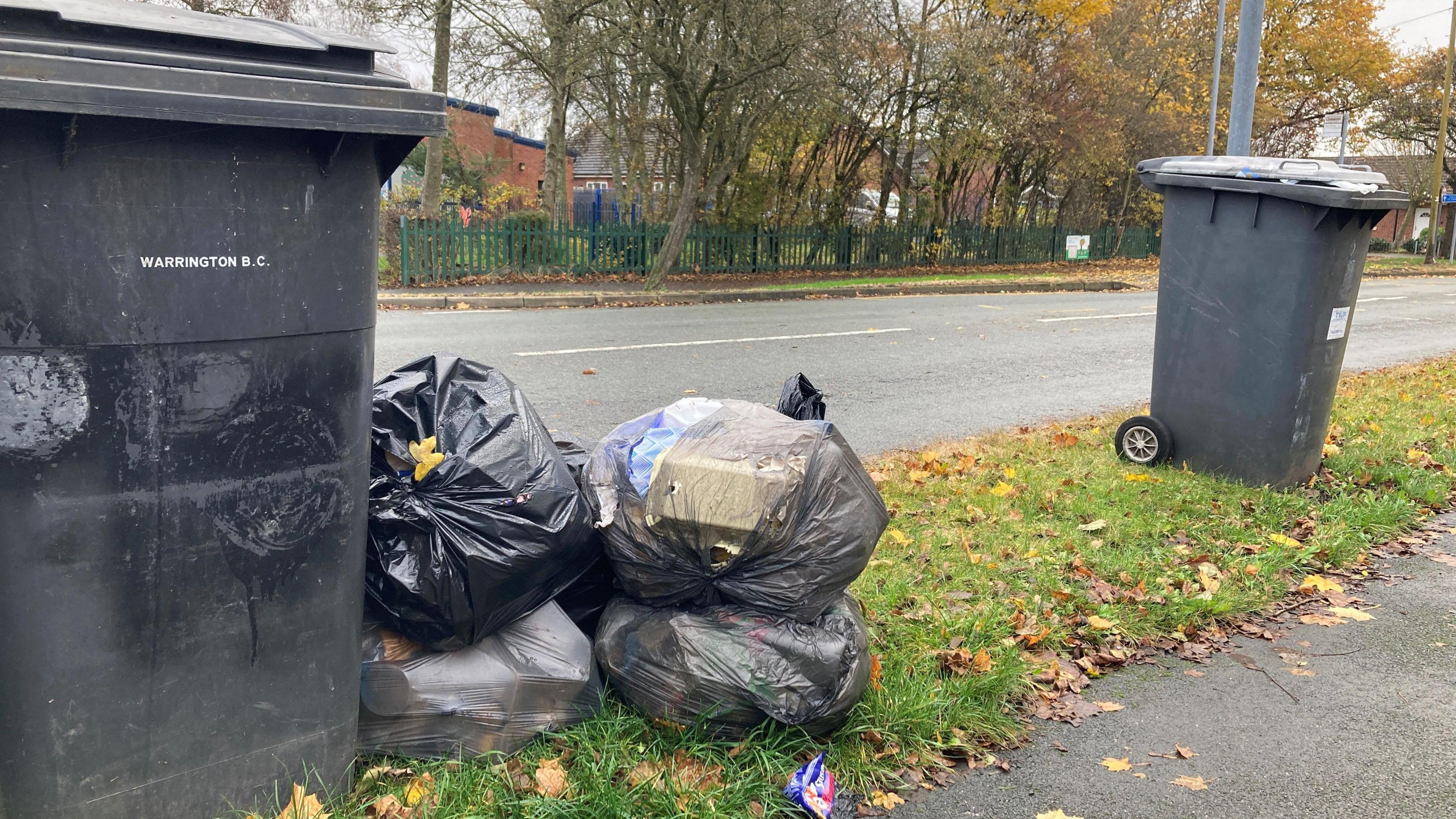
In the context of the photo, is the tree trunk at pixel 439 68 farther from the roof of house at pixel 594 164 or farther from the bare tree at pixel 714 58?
the roof of house at pixel 594 164

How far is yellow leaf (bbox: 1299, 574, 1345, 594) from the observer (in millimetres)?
3852

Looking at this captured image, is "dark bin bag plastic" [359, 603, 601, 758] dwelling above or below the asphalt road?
below

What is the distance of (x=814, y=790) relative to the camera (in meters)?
2.36

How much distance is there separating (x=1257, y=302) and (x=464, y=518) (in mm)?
3862

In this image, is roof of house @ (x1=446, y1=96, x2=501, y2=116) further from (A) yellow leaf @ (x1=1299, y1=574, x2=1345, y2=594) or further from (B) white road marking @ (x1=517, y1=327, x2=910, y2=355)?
(A) yellow leaf @ (x1=1299, y1=574, x2=1345, y2=594)

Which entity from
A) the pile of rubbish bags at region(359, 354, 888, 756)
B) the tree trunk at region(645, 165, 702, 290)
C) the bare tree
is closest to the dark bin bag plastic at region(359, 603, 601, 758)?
the pile of rubbish bags at region(359, 354, 888, 756)

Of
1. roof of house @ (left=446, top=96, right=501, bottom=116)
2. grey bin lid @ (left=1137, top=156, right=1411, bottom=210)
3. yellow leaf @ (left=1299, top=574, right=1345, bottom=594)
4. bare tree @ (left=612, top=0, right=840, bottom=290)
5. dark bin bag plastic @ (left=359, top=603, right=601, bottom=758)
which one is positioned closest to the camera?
dark bin bag plastic @ (left=359, top=603, right=601, bottom=758)

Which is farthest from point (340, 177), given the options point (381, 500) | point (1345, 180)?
point (1345, 180)

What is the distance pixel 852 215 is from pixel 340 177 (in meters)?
22.6

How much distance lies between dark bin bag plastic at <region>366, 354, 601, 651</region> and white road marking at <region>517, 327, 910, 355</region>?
256 inches

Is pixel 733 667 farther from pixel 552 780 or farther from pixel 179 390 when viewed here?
pixel 179 390

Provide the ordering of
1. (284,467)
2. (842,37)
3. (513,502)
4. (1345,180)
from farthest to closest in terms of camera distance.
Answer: (842,37) → (1345,180) → (513,502) → (284,467)

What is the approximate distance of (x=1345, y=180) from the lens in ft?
14.9

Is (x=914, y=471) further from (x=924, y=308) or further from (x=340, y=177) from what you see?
(x=924, y=308)
